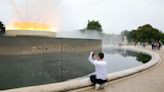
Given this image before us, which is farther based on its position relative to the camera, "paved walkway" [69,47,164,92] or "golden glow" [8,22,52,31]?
"golden glow" [8,22,52,31]

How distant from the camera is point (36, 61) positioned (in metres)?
9.53

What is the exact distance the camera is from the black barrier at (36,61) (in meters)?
8.88

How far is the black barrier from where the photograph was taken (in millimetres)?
8875

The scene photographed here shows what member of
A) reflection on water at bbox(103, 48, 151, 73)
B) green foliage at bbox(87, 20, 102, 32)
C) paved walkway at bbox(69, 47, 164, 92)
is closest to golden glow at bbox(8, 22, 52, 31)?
reflection on water at bbox(103, 48, 151, 73)

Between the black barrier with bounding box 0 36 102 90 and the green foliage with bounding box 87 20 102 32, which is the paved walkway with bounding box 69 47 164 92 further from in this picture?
the green foliage with bounding box 87 20 102 32

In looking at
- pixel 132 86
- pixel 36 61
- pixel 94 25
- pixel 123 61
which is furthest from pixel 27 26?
pixel 94 25

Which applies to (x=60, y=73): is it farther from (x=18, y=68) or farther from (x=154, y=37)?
(x=154, y=37)

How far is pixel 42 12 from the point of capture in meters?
18.2

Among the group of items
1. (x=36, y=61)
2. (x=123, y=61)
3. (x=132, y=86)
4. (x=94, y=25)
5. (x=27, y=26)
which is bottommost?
(x=123, y=61)

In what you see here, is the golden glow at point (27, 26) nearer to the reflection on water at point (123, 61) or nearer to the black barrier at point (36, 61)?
the black barrier at point (36, 61)

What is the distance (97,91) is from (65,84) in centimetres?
89

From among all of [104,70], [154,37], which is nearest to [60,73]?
[104,70]

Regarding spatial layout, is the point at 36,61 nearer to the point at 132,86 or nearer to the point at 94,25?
the point at 132,86

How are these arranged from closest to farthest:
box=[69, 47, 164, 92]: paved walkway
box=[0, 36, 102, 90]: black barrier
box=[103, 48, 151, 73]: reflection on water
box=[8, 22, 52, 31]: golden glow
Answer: box=[69, 47, 164, 92]: paved walkway < box=[0, 36, 102, 90]: black barrier < box=[8, 22, 52, 31]: golden glow < box=[103, 48, 151, 73]: reflection on water
